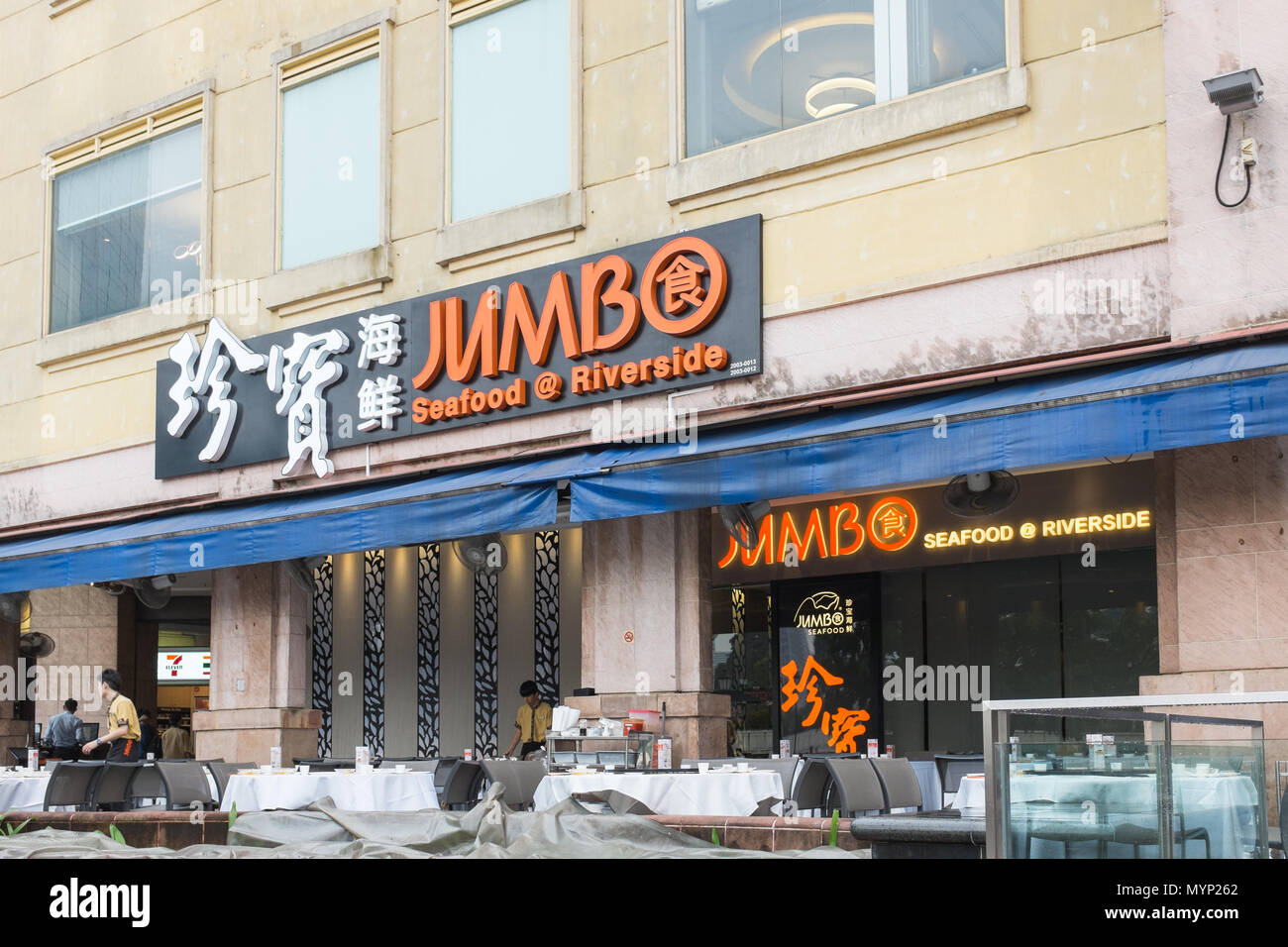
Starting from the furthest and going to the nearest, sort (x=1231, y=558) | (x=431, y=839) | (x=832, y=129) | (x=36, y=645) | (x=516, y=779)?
1. (x=36, y=645)
2. (x=832, y=129)
3. (x=516, y=779)
4. (x=1231, y=558)
5. (x=431, y=839)

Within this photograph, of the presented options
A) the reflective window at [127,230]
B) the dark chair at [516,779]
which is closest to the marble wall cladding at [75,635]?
the reflective window at [127,230]

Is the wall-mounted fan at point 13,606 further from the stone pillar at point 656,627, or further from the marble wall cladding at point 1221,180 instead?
the marble wall cladding at point 1221,180

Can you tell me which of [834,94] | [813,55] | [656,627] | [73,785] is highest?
[813,55]

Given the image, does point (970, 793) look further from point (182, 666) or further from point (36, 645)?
point (182, 666)

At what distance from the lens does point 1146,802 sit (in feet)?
18.5

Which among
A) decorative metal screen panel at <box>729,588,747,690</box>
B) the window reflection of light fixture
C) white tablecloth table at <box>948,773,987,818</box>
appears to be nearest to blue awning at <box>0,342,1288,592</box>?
white tablecloth table at <box>948,773,987,818</box>

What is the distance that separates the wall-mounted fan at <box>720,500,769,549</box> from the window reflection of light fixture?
3202mm

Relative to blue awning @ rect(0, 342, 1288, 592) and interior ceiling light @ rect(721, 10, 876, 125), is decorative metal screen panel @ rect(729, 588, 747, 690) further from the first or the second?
interior ceiling light @ rect(721, 10, 876, 125)

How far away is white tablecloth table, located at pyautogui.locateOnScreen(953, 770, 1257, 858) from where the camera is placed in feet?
18.4

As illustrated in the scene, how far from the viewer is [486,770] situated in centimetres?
1120

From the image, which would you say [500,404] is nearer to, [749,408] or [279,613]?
[749,408]

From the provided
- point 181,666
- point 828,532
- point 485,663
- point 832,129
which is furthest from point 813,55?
point 181,666

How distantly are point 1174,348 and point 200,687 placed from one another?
848 inches

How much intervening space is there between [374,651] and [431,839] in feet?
35.5
